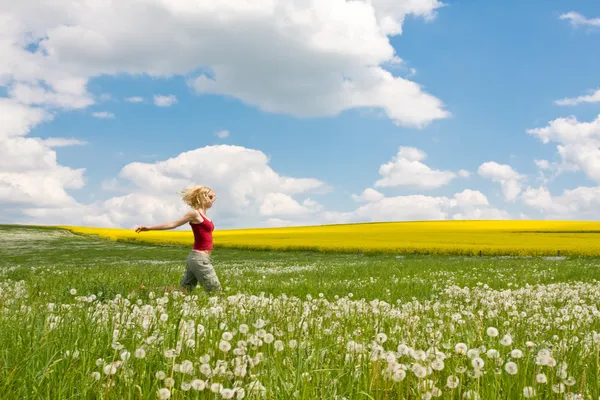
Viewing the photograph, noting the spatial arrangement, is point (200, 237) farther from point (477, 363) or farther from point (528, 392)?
point (528, 392)

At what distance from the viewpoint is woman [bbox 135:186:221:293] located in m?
10.4

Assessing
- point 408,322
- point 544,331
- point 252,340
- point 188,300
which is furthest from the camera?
point 188,300

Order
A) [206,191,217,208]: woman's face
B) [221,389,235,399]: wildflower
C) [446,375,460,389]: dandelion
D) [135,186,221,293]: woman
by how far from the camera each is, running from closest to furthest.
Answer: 1. [221,389,235,399]: wildflower
2. [446,375,460,389]: dandelion
3. [135,186,221,293]: woman
4. [206,191,217,208]: woman's face

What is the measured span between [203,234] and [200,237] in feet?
0.32

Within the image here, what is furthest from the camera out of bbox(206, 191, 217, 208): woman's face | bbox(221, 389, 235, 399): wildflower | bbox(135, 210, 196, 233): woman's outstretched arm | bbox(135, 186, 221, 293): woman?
bbox(206, 191, 217, 208): woman's face

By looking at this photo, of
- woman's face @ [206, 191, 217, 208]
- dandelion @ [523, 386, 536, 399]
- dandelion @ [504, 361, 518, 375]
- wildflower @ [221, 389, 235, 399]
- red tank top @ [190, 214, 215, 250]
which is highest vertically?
woman's face @ [206, 191, 217, 208]

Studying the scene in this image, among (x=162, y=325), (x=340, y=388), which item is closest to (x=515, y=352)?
(x=340, y=388)

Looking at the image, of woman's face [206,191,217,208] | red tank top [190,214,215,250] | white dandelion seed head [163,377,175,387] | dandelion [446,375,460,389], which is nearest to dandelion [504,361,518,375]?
dandelion [446,375,460,389]

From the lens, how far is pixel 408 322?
5801 mm

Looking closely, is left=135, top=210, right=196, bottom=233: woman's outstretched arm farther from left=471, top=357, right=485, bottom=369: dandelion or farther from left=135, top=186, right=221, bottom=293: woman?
left=471, top=357, right=485, bottom=369: dandelion

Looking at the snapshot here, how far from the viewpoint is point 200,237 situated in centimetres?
1057

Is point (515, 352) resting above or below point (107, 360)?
above

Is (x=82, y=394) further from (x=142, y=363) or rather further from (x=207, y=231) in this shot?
(x=207, y=231)

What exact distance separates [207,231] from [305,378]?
7.76 meters
